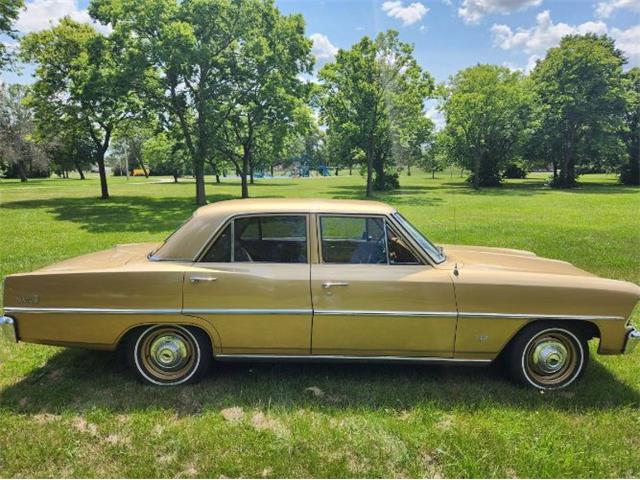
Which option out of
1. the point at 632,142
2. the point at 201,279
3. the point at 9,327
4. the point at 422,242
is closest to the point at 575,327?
the point at 422,242

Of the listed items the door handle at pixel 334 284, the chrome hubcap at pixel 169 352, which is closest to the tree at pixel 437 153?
the door handle at pixel 334 284

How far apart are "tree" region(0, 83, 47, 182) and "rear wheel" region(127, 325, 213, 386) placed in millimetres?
36549

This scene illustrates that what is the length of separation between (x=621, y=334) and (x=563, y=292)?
624 millimetres

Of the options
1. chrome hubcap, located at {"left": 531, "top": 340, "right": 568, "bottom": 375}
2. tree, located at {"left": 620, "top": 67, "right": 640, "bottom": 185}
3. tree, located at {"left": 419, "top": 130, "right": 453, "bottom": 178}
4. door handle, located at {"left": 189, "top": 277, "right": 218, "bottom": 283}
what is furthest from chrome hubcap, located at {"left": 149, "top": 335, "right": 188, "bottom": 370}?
tree, located at {"left": 620, "top": 67, "right": 640, "bottom": 185}

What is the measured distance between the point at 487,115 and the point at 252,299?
126 ft

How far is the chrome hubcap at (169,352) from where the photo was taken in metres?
3.91

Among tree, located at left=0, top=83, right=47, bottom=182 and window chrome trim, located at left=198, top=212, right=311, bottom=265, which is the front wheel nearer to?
window chrome trim, located at left=198, top=212, right=311, bottom=265

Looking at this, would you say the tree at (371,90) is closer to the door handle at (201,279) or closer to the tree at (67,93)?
the tree at (67,93)

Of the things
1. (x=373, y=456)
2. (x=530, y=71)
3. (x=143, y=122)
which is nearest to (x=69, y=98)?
(x=143, y=122)

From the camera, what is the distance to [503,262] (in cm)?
429

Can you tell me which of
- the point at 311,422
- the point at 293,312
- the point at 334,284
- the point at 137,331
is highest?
the point at 334,284

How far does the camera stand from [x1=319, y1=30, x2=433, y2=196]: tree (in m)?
29.3

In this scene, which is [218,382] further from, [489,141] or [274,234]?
[489,141]

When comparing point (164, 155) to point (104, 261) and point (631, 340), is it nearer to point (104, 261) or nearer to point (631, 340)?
point (104, 261)
